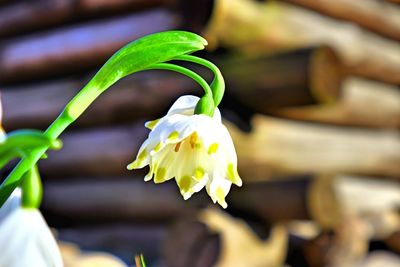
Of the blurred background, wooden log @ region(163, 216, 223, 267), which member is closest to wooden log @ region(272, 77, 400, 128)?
the blurred background

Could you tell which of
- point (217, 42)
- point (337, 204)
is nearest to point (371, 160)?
point (337, 204)

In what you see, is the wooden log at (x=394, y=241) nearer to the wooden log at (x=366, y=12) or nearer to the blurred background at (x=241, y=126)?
the blurred background at (x=241, y=126)

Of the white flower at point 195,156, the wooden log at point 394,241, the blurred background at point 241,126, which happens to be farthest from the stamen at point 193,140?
the wooden log at point 394,241

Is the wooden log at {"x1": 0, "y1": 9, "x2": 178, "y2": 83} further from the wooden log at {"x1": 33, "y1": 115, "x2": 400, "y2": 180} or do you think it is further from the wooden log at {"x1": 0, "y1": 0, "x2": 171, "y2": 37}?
the wooden log at {"x1": 33, "y1": 115, "x2": 400, "y2": 180}

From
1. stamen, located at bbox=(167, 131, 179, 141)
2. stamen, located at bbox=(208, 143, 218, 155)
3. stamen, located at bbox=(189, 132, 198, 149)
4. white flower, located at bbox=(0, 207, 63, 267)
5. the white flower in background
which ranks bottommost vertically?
the white flower in background

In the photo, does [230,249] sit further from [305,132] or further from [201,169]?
[201,169]

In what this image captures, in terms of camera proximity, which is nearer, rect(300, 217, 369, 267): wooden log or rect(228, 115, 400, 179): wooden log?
rect(228, 115, 400, 179): wooden log
